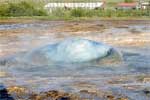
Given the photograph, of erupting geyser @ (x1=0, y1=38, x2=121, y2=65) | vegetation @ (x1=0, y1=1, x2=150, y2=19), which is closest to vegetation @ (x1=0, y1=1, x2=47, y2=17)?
vegetation @ (x1=0, y1=1, x2=150, y2=19)

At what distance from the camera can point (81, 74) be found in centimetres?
912

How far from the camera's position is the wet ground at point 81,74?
24.5 feet

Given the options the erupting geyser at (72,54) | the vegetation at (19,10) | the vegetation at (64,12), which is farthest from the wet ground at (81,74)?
the vegetation at (19,10)

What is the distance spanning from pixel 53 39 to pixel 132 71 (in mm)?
4955

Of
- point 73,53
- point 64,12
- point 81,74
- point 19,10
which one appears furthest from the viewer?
point 64,12

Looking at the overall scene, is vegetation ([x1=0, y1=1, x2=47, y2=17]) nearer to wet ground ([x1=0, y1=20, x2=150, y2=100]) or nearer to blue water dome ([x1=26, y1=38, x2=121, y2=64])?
wet ground ([x1=0, y1=20, x2=150, y2=100])

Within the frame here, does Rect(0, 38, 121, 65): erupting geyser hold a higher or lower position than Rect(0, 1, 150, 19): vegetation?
higher

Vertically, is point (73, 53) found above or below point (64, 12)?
above

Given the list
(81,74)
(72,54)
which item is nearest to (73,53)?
(72,54)

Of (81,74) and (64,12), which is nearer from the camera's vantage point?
(81,74)

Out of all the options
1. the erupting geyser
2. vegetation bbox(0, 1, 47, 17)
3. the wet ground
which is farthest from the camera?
vegetation bbox(0, 1, 47, 17)

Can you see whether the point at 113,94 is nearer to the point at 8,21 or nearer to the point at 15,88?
the point at 15,88

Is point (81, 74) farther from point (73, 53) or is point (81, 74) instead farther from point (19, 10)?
point (19, 10)

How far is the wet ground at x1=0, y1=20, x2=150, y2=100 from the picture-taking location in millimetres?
7468
